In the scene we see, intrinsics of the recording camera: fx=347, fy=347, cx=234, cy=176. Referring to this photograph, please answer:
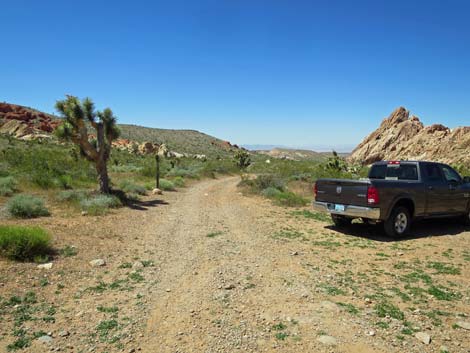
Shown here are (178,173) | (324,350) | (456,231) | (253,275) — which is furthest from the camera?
(178,173)

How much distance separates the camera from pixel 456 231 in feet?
32.2

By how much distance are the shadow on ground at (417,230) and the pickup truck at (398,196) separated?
270mm

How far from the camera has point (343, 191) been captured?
29.2 ft

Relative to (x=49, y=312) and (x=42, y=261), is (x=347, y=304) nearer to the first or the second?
(x=49, y=312)

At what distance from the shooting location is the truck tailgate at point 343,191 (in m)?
8.41

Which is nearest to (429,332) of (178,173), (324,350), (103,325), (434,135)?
(324,350)

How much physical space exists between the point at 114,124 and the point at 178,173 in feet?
36.0

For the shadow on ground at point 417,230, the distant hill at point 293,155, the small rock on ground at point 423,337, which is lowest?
the small rock on ground at point 423,337

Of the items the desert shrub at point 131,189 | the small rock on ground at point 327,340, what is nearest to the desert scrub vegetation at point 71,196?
the desert shrub at point 131,189

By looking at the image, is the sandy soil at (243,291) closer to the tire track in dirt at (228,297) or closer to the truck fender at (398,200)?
the tire track in dirt at (228,297)

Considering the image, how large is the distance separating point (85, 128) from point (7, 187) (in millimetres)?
3493

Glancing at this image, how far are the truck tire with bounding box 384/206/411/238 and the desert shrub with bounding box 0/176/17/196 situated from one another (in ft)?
40.6

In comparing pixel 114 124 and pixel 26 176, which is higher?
pixel 114 124

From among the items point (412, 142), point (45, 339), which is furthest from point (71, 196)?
point (412, 142)
